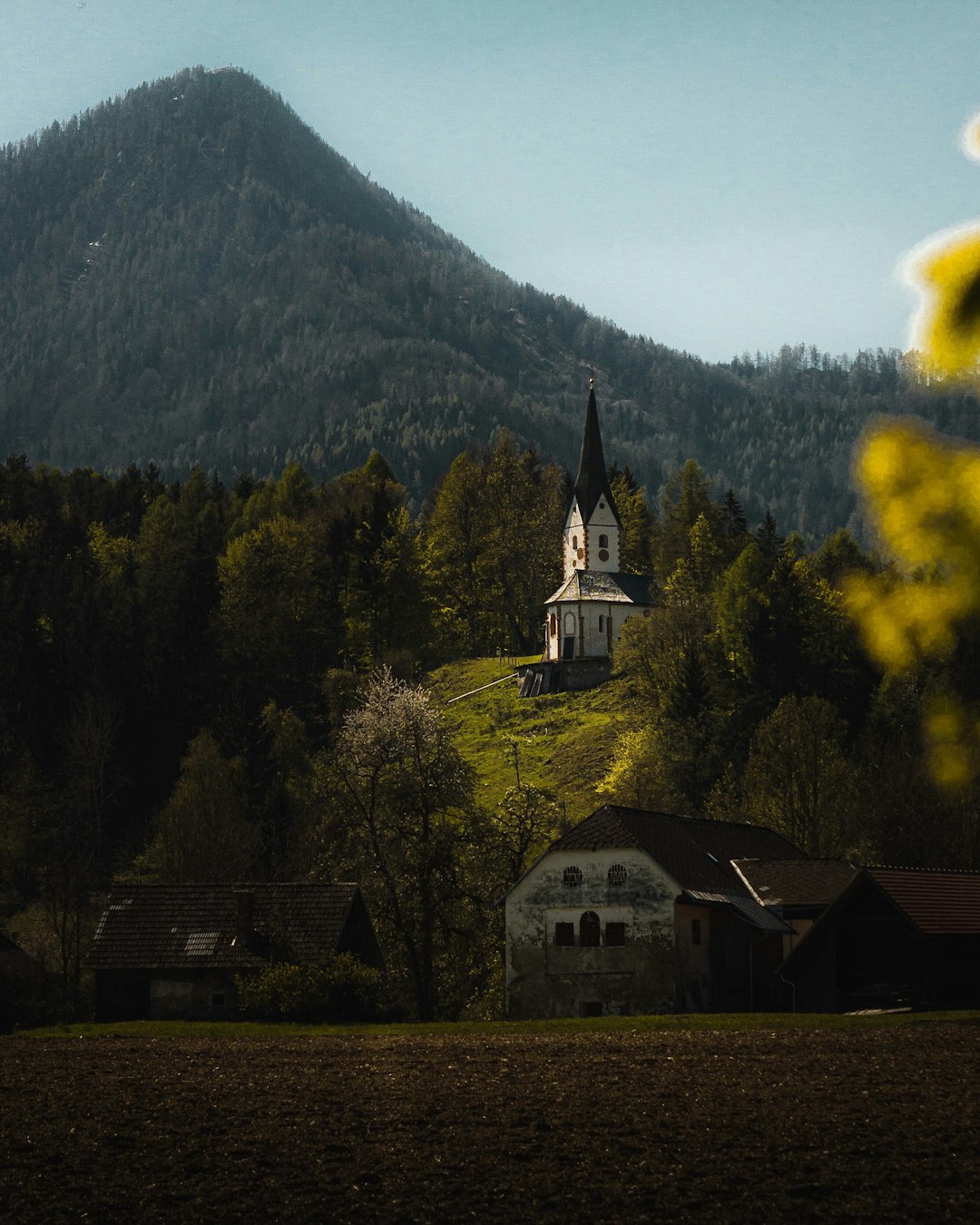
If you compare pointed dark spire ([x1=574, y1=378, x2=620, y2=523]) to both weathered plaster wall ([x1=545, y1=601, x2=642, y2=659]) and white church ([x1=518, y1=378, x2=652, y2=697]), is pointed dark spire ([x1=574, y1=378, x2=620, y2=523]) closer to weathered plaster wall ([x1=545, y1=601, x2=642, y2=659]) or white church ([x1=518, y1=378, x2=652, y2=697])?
white church ([x1=518, y1=378, x2=652, y2=697])

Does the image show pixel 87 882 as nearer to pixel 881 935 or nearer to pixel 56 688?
pixel 56 688

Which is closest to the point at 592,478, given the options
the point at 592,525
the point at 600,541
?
the point at 592,525

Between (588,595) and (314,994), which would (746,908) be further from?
(588,595)

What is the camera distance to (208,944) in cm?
5309

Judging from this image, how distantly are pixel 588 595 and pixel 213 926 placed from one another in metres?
65.5

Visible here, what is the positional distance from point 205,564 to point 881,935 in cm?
6831

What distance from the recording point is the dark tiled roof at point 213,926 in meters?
52.2

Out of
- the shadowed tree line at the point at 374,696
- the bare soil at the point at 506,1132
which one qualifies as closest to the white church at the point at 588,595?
the shadowed tree line at the point at 374,696

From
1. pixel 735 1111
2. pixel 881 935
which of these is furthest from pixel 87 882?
pixel 735 1111

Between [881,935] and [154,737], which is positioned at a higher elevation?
[154,737]

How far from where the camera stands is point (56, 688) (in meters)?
100

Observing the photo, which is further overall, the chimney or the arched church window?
the arched church window

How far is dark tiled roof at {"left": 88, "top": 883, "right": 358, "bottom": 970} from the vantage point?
52.2 meters

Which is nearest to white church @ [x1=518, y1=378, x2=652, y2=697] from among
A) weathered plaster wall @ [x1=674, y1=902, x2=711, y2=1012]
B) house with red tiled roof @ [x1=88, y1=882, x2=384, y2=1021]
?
weathered plaster wall @ [x1=674, y1=902, x2=711, y2=1012]
